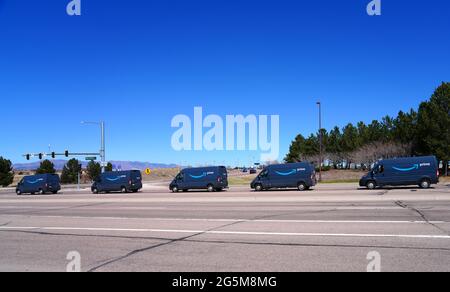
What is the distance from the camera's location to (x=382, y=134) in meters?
92.4

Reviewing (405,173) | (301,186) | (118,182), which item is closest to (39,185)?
(118,182)

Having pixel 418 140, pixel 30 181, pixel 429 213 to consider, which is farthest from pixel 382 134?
pixel 429 213

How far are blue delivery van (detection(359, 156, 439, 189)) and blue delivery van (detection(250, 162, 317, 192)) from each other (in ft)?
12.9

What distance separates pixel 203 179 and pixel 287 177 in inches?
291

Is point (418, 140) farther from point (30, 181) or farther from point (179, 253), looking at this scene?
point (179, 253)

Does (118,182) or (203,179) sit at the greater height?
(203,179)

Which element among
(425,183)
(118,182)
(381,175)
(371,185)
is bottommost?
(118,182)

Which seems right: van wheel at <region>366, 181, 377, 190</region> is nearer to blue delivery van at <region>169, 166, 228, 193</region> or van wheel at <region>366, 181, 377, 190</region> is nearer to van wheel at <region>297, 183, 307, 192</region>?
van wheel at <region>297, 183, 307, 192</region>

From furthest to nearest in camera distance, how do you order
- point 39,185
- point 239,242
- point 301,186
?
point 39,185
point 301,186
point 239,242

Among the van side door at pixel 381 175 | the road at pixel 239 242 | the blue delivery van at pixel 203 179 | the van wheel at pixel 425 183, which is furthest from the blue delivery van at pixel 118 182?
the road at pixel 239 242

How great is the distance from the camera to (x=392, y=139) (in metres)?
85.6

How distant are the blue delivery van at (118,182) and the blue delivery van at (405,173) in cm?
2091

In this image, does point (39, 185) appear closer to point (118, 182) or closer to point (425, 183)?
point (118, 182)

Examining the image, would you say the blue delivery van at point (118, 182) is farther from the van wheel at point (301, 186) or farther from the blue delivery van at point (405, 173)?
the blue delivery van at point (405, 173)
